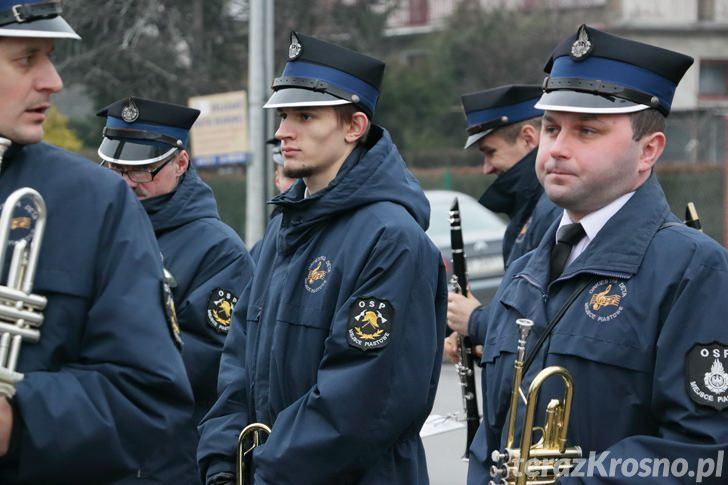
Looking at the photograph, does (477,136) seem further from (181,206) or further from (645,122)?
(645,122)

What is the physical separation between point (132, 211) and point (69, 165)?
19 cm

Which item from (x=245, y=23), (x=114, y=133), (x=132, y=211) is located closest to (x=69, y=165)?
(x=132, y=211)

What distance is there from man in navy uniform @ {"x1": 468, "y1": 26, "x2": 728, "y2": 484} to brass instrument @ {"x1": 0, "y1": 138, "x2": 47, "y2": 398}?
1.47 meters

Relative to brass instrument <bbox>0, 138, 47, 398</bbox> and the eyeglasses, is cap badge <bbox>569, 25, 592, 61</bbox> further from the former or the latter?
the eyeglasses

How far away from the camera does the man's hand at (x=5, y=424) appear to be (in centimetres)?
287

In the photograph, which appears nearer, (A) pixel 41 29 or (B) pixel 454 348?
(A) pixel 41 29

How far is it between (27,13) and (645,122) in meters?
1.87

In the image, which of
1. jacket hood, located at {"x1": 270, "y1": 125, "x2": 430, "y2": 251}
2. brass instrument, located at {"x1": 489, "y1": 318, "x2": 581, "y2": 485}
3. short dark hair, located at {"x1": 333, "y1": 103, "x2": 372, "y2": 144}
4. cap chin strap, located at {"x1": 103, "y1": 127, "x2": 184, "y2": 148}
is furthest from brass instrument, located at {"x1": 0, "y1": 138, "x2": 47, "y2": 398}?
cap chin strap, located at {"x1": 103, "y1": 127, "x2": 184, "y2": 148}

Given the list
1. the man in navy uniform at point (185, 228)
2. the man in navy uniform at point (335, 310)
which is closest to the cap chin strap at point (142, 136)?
the man in navy uniform at point (185, 228)

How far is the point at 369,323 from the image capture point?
4297mm

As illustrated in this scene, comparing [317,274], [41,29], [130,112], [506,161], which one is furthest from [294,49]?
[506,161]

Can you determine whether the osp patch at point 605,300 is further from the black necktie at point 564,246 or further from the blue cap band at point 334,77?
the blue cap band at point 334,77

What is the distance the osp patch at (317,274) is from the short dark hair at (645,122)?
1.23 meters

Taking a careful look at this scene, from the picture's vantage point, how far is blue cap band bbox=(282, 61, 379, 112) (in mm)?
4891
